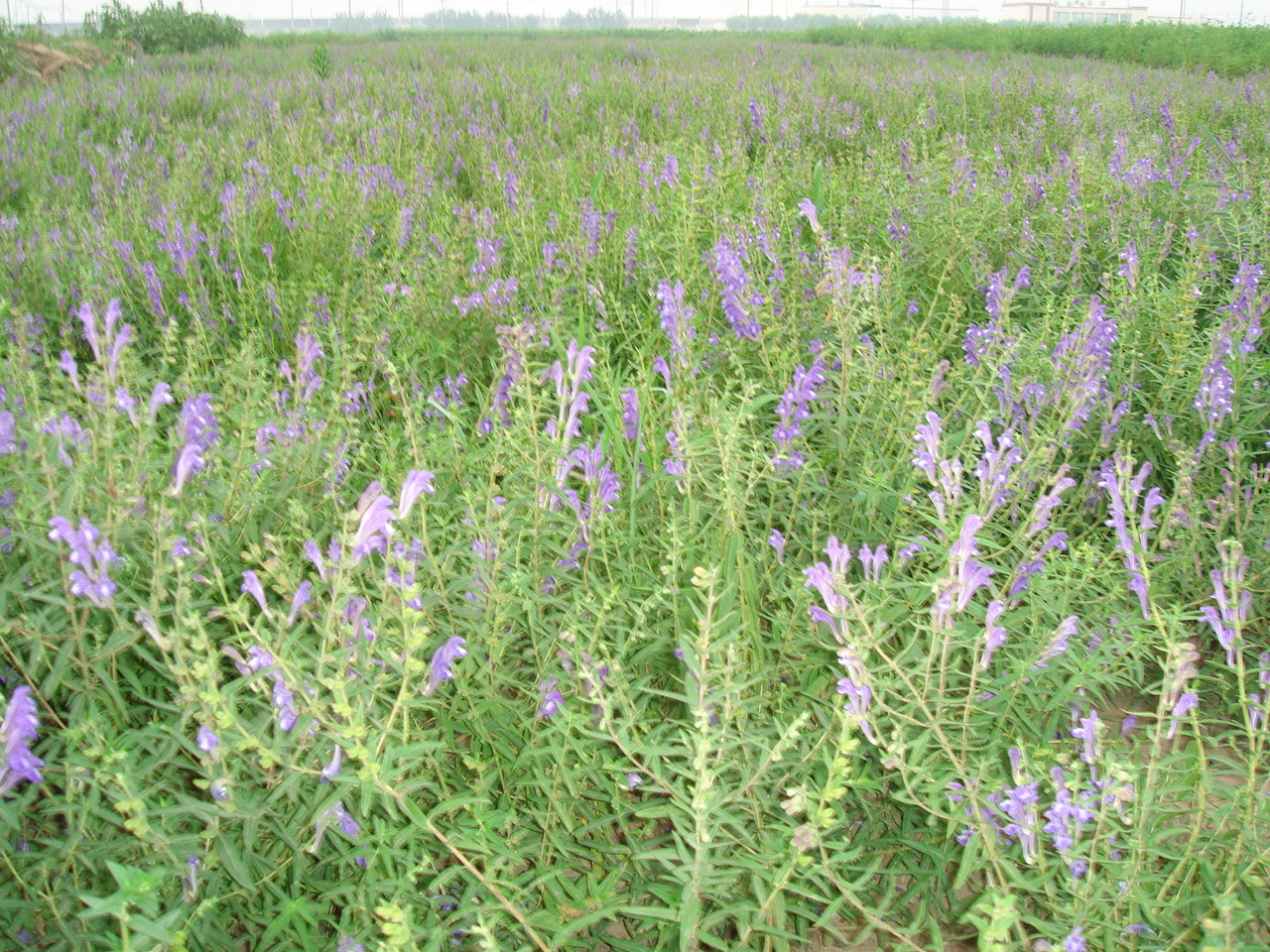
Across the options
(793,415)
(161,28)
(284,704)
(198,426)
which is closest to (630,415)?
(793,415)

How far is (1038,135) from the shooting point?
Answer: 591 centimetres

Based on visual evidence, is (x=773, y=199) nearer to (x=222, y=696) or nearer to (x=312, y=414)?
(x=312, y=414)

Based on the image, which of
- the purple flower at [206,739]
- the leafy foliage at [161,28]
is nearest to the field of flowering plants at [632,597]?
the purple flower at [206,739]

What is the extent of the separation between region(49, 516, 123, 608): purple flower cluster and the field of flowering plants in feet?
0.04

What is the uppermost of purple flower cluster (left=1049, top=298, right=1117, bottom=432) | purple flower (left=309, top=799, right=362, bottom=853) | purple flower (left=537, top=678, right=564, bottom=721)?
purple flower cluster (left=1049, top=298, right=1117, bottom=432)

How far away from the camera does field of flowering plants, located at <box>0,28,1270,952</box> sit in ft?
4.75

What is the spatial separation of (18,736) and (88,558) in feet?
0.90

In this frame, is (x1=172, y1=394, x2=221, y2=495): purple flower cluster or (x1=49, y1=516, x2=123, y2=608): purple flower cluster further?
(x1=172, y1=394, x2=221, y2=495): purple flower cluster

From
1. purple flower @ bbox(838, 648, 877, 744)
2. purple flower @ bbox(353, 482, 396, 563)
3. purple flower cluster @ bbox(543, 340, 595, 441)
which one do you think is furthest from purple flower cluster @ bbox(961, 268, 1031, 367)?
purple flower @ bbox(353, 482, 396, 563)

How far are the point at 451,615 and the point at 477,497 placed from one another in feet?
0.82

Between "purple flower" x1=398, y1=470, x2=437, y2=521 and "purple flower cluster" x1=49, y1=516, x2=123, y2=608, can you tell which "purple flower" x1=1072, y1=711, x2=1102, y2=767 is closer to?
"purple flower" x1=398, y1=470, x2=437, y2=521

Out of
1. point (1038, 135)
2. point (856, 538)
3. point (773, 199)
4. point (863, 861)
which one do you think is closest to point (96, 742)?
point (863, 861)

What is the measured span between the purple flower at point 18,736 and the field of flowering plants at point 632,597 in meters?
0.02

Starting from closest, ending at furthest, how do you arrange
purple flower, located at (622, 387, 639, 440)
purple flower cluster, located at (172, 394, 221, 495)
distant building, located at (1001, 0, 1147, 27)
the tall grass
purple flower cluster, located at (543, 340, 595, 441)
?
purple flower cluster, located at (172, 394, 221, 495) → purple flower cluster, located at (543, 340, 595, 441) → purple flower, located at (622, 387, 639, 440) → the tall grass → distant building, located at (1001, 0, 1147, 27)
